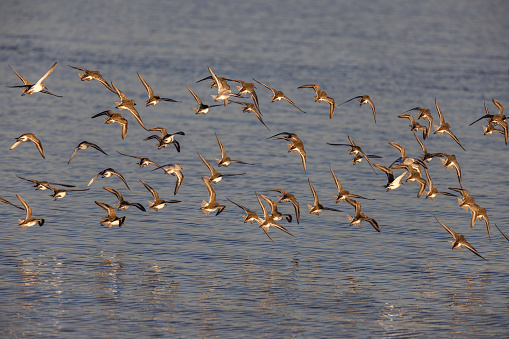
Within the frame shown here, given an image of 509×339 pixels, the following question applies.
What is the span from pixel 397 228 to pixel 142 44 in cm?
6820

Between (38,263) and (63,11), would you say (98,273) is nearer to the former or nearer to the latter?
(38,263)

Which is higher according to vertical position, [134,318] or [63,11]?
[63,11]

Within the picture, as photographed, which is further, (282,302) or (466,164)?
(466,164)

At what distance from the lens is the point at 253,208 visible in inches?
1702

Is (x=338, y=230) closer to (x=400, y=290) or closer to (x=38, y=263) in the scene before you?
(x=400, y=290)

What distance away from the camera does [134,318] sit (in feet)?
95.5

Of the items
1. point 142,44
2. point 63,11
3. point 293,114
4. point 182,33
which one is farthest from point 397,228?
point 63,11

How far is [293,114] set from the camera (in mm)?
68688

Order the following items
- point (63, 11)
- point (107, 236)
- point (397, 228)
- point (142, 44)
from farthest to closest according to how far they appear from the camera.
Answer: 1. point (63, 11)
2. point (142, 44)
3. point (397, 228)
4. point (107, 236)

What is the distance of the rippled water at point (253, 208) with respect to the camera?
30.1 m

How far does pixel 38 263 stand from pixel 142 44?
72.2m

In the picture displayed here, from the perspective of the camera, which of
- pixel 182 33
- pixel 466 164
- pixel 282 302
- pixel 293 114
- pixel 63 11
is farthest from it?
pixel 63 11

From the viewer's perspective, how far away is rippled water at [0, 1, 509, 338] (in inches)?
1185

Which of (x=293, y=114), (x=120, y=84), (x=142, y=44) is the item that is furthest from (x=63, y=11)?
(x=293, y=114)
